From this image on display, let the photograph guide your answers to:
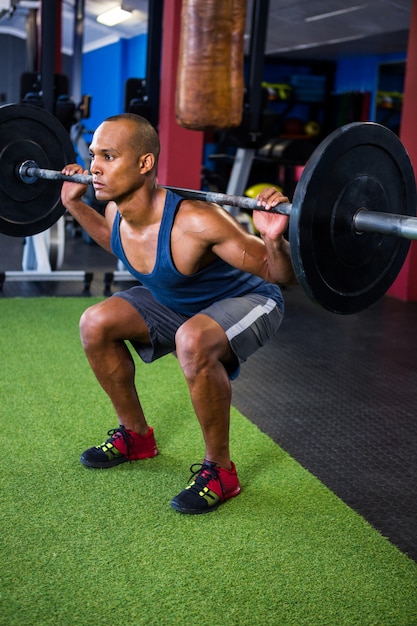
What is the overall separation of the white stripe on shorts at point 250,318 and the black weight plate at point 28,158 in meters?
1.00

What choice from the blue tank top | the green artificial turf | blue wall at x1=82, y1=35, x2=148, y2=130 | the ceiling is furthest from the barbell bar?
blue wall at x1=82, y1=35, x2=148, y2=130

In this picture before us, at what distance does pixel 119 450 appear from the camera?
7.66 feet

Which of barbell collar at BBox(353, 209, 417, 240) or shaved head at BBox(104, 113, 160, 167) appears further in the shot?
shaved head at BBox(104, 113, 160, 167)

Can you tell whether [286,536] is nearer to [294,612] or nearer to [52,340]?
[294,612]

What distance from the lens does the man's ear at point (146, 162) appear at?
2084mm

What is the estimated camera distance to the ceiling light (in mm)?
10479

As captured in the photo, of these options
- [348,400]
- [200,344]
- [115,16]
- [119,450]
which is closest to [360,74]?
[115,16]

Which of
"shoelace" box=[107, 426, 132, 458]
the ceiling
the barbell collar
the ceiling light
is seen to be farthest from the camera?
the ceiling light

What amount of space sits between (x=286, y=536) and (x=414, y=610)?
1.32ft

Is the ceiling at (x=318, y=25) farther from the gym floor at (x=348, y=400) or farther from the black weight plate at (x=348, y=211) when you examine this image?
the black weight plate at (x=348, y=211)

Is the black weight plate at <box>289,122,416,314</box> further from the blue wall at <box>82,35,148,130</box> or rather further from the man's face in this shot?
the blue wall at <box>82,35,148,130</box>

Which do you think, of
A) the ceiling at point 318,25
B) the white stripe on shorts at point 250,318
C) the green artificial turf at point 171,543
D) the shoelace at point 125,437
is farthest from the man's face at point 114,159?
the ceiling at point 318,25

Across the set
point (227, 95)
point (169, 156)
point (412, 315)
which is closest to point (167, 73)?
point (169, 156)

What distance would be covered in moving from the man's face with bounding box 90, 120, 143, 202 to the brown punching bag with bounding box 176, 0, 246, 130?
2.26ft
